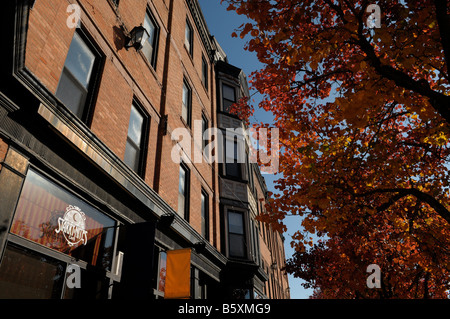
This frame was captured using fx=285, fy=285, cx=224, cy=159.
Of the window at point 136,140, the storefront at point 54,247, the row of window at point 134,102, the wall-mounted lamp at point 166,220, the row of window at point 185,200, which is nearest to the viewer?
the storefront at point 54,247

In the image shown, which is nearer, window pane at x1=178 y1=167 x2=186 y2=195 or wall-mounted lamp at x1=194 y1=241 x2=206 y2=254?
wall-mounted lamp at x1=194 y1=241 x2=206 y2=254

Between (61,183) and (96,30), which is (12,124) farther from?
(96,30)

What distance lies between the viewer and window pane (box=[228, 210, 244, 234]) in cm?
1492

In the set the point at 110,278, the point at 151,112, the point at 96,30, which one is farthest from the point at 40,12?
the point at 110,278

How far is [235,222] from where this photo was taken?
49.8 feet

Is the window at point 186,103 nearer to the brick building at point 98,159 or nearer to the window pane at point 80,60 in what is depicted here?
the brick building at point 98,159

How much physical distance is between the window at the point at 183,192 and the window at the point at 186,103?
248cm

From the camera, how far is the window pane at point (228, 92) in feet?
62.6

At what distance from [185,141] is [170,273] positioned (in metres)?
5.84

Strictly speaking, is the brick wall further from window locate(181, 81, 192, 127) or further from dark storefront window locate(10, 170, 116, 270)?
dark storefront window locate(10, 170, 116, 270)

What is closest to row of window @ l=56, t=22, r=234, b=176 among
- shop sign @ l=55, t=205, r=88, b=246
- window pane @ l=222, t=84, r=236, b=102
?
shop sign @ l=55, t=205, r=88, b=246

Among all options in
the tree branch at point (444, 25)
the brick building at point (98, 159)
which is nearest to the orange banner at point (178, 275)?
the brick building at point (98, 159)

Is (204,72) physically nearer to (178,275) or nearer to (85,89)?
(85,89)

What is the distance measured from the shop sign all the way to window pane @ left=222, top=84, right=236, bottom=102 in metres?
14.4
